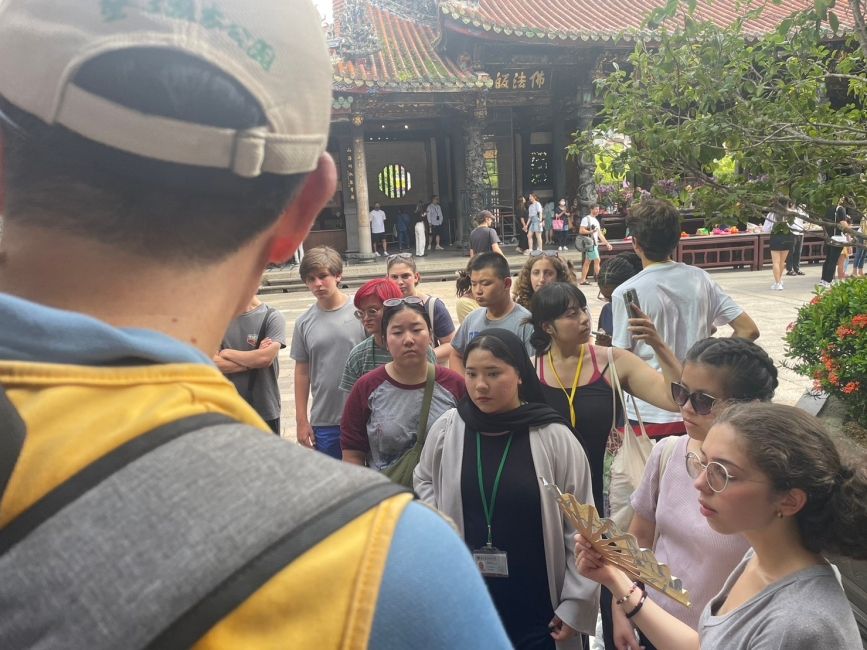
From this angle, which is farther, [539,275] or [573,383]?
[539,275]

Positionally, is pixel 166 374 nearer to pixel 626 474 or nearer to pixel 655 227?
pixel 626 474

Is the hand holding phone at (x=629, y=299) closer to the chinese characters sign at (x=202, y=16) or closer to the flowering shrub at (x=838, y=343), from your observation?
the flowering shrub at (x=838, y=343)

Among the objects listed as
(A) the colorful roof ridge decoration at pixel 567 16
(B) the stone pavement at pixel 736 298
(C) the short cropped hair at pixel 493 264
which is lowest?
(B) the stone pavement at pixel 736 298

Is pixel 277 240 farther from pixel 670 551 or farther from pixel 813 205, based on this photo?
pixel 813 205

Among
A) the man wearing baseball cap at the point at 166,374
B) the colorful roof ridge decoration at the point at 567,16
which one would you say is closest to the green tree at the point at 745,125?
the man wearing baseball cap at the point at 166,374

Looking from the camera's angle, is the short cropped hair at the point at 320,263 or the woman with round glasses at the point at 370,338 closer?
the woman with round glasses at the point at 370,338

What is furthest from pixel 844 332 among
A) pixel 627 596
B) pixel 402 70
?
pixel 402 70

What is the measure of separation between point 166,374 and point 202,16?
0.31m

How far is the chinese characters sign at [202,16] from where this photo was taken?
1.86 ft

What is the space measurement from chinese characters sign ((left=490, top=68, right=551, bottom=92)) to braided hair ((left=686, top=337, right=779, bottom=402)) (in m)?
15.0

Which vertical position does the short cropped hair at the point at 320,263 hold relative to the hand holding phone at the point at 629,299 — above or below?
above

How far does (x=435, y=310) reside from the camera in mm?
3943

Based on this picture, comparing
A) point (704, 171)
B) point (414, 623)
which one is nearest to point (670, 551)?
point (414, 623)

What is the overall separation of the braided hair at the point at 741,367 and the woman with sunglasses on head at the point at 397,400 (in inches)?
42.9
